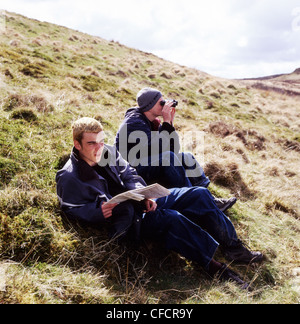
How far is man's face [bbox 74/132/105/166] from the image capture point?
2465 millimetres

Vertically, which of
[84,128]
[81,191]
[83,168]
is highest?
[84,128]

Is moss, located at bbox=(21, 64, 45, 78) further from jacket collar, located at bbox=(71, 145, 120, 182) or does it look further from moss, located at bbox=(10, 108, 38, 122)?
jacket collar, located at bbox=(71, 145, 120, 182)

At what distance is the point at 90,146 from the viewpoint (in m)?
2.48

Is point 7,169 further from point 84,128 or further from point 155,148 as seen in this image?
point 155,148

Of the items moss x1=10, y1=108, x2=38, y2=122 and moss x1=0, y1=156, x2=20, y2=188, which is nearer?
moss x1=0, y1=156, x2=20, y2=188

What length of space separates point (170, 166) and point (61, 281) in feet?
6.33

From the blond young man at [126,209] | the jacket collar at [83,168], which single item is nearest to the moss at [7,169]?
the blond young man at [126,209]

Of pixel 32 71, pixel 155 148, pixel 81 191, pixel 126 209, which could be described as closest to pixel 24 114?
pixel 155 148

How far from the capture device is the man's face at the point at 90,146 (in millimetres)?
2465

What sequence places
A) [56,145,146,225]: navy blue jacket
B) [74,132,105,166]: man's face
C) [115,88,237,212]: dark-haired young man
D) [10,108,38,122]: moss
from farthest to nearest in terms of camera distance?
[10,108,38,122]: moss
[115,88,237,212]: dark-haired young man
[74,132,105,166]: man's face
[56,145,146,225]: navy blue jacket

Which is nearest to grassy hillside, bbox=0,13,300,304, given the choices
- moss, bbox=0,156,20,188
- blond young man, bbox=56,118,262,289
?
moss, bbox=0,156,20,188

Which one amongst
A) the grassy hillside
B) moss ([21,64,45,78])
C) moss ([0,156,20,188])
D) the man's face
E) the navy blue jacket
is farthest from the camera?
moss ([21,64,45,78])

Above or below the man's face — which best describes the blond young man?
below
